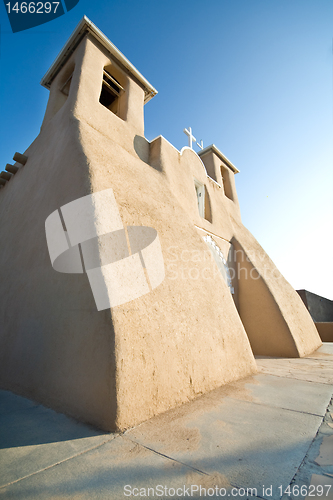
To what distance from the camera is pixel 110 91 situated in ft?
21.7

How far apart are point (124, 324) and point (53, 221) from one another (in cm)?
200

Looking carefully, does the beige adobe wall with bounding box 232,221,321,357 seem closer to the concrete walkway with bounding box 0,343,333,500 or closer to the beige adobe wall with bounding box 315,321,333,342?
the beige adobe wall with bounding box 315,321,333,342

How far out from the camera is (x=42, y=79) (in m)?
6.25

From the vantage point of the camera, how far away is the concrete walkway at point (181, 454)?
136 centimetres

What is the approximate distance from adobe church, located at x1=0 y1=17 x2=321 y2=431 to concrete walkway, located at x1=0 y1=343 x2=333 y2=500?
22 cm

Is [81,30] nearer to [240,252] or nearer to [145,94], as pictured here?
[145,94]

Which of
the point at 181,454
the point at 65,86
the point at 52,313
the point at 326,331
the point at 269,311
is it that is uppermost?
the point at 65,86

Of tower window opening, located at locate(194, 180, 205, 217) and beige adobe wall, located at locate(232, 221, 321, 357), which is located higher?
tower window opening, located at locate(194, 180, 205, 217)

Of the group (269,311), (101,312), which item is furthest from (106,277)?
(269,311)

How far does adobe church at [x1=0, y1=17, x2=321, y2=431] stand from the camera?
2340 mm

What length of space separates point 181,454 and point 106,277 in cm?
155

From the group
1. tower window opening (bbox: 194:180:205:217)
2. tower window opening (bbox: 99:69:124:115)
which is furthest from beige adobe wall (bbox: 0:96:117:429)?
tower window opening (bbox: 194:180:205:217)

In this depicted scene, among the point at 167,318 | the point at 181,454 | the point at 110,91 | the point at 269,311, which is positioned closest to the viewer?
the point at 181,454

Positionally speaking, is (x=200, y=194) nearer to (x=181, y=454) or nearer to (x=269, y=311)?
(x=269, y=311)
